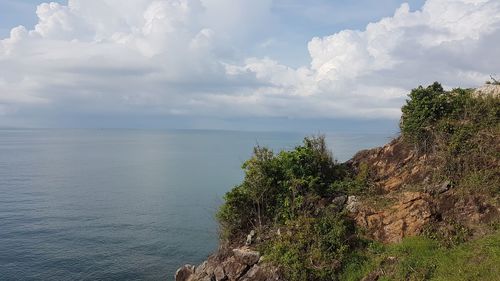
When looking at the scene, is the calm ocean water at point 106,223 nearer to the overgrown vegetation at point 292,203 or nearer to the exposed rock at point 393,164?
the exposed rock at point 393,164

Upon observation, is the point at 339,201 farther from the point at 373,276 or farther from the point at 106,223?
the point at 106,223

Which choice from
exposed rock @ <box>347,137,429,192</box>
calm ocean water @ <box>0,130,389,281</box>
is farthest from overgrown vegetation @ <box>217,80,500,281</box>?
calm ocean water @ <box>0,130,389,281</box>

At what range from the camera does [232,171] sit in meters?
98.0

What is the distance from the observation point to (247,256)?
71.2ft

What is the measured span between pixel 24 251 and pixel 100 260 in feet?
28.4

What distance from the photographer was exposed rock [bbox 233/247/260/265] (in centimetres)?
2155

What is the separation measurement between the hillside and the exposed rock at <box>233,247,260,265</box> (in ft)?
0.16

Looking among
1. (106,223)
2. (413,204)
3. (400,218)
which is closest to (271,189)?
(400,218)

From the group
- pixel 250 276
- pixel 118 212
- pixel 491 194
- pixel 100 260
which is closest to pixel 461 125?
pixel 491 194

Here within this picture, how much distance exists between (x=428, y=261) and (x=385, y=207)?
393cm

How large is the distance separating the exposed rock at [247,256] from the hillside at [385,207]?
0.16 ft

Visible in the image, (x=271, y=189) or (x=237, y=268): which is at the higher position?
(x=271, y=189)

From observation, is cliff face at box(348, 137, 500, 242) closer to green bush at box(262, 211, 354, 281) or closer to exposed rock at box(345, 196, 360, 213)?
exposed rock at box(345, 196, 360, 213)

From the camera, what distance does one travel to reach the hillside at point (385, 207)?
19.0m
